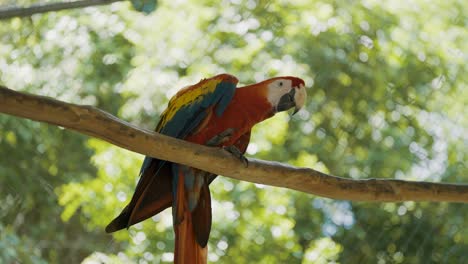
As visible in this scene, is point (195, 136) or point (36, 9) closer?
point (36, 9)

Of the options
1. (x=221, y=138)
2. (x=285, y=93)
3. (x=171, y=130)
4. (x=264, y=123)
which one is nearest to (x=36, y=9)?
(x=171, y=130)

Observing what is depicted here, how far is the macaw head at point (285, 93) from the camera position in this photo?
150cm

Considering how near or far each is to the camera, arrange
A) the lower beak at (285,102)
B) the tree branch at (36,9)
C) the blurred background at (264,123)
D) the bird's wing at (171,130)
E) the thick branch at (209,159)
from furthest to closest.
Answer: the blurred background at (264,123), the lower beak at (285,102), the bird's wing at (171,130), the tree branch at (36,9), the thick branch at (209,159)

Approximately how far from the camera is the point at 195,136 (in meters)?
1.46

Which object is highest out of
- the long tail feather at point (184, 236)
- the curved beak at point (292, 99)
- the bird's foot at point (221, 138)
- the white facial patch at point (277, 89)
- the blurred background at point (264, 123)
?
the white facial patch at point (277, 89)

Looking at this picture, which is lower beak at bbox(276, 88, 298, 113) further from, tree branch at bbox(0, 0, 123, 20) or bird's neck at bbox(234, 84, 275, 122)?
tree branch at bbox(0, 0, 123, 20)

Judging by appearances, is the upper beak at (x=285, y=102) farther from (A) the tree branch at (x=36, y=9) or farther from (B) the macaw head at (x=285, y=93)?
(A) the tree branch at (x=36, y=9)

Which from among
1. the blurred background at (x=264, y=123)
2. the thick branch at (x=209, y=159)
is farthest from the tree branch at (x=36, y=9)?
the blurred background at (x=264, y=123)

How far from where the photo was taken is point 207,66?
2355 millimetres

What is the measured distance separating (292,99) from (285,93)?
0.07 ft

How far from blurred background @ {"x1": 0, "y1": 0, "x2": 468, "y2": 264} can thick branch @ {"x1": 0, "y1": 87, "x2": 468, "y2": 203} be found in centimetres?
64

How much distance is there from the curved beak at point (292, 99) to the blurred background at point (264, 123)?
641 mm

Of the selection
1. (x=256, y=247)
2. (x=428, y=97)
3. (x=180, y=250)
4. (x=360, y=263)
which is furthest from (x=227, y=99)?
(x=428, y=97)

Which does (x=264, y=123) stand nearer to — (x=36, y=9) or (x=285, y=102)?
(x=285, y=102)
